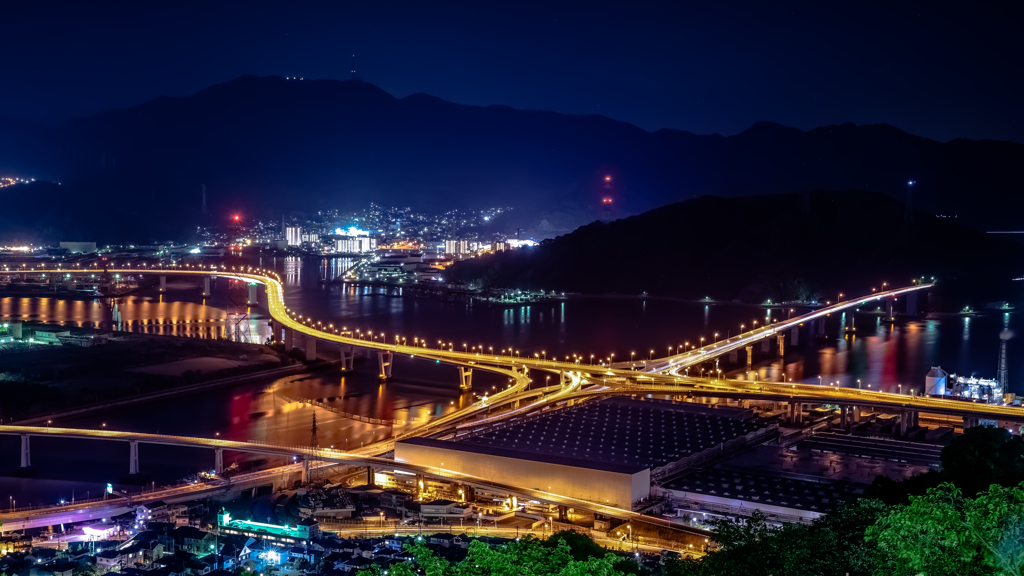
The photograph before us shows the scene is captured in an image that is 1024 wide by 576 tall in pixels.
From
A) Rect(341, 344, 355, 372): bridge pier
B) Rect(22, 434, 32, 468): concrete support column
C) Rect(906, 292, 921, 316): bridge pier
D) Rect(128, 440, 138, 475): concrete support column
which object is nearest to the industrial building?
Rect(128, 440, 138, 475): concrete support column

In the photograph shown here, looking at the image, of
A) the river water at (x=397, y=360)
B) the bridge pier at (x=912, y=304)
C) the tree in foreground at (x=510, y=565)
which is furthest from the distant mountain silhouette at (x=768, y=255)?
the tree in foreground at (x=510, y=565)

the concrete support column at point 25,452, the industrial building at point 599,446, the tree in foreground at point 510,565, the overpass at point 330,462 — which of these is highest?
the tree in foreground at point 510,565

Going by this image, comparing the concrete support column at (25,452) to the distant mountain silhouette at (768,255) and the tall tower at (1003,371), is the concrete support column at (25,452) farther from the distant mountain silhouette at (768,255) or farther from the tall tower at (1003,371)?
the distant mountain silhouette at (768,255)

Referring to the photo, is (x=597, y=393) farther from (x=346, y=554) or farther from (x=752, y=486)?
(x=346, y=554)

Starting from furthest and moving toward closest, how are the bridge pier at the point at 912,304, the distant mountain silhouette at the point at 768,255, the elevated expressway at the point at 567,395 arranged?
the distant mountain silhouette at the point at 768,255, the bridge pier at the point at 912,304, the elevated expressway at the point at 567,395

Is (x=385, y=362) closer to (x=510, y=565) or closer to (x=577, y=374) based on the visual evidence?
(x=577, y=374)

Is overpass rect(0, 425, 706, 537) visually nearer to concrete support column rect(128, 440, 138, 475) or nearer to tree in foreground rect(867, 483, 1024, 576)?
concrete support column rect(128, 440, 138, 475)
